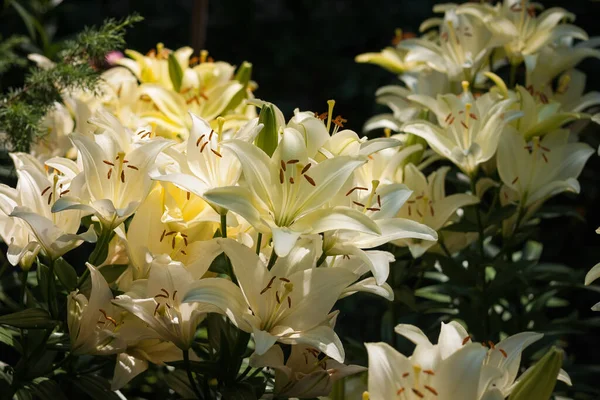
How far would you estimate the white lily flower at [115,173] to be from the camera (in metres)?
0.76

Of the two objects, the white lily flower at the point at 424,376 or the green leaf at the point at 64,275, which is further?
the green leaf at the point at 64,275

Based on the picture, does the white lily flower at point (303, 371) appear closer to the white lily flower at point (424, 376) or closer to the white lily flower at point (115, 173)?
the white lily flower at point (424, 376)

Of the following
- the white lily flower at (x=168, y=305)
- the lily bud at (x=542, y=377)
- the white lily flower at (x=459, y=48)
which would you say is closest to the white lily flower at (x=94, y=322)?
the white lily flower at (x=168, y=305)

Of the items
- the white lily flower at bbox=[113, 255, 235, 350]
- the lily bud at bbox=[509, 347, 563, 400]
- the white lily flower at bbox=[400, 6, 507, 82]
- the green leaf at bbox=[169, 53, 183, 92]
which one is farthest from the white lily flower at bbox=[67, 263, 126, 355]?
the white lily flower at bbox=[400, 6, 507, 82]

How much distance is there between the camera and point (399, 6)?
2189 millimetres

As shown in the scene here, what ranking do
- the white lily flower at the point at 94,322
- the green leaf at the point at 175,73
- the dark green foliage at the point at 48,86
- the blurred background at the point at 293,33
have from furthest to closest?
1. the blurred background at the point at 293,33
2. the green leaf at the point at 175,73
3. the dark green foliage at the point at 48,86
4. the white lily flower at the point at 94,322

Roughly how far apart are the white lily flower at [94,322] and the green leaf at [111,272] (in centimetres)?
4

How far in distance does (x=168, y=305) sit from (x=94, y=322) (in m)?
0.08

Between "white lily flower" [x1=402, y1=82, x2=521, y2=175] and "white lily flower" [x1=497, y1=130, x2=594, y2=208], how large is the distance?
0.07ft

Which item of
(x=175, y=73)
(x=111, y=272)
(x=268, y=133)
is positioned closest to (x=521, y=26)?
(x=175, y=73)

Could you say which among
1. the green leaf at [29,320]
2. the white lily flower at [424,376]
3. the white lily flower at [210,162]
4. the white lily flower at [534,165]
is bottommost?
the green leaf at [29,320]

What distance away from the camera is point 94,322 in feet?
2.50

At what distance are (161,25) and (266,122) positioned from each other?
5.18 feet

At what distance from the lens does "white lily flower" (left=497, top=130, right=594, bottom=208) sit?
1020 millimetres
